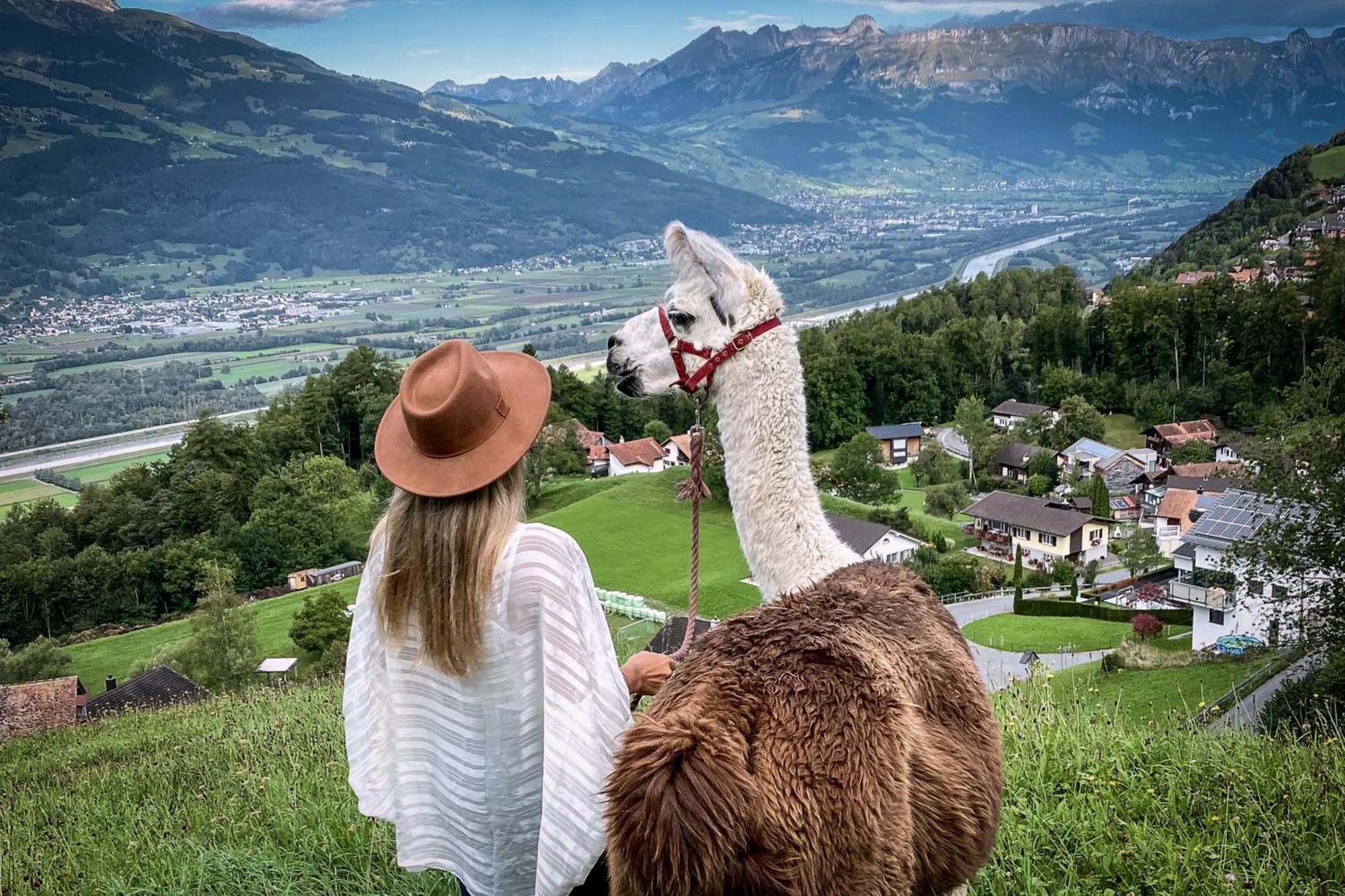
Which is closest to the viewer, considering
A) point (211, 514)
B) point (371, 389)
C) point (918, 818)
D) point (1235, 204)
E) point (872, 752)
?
point (872, 752)

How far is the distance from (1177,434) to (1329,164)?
67.0 m

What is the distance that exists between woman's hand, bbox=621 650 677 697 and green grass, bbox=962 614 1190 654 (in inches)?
1040

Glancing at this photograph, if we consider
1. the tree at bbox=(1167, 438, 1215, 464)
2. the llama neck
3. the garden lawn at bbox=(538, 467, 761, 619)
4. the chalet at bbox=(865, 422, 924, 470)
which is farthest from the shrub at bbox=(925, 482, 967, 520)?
the llama neck

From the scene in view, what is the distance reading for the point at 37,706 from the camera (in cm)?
1639

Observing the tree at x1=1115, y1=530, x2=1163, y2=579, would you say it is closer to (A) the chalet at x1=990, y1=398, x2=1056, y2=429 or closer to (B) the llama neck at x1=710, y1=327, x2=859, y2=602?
(A) the chalet at x1=990, y1=398, x2=1056, y2=429

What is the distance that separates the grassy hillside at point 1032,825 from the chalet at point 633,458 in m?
53.7

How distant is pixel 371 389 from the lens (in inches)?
2415

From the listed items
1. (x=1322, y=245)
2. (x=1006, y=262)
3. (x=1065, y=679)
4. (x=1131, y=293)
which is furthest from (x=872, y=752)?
(x=1006, y=262)

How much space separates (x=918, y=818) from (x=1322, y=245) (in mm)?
82261

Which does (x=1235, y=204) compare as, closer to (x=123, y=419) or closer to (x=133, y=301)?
(x=123, y=419)

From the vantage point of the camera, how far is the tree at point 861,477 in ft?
164

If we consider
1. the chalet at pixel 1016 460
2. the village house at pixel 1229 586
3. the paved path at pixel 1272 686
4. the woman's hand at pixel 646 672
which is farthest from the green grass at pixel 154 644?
the chalet at pixel 1016 460

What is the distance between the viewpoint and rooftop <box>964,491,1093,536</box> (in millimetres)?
45469

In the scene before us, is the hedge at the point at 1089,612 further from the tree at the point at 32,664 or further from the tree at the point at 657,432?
the tree at the point at 657,432
